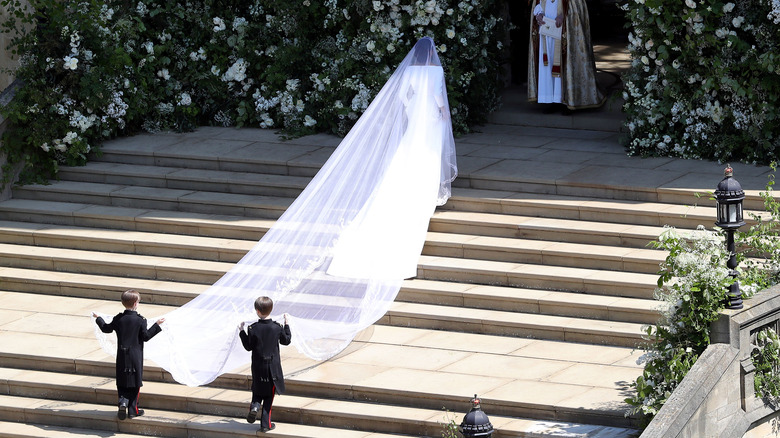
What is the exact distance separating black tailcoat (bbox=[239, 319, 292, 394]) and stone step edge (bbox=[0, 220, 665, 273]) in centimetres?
276

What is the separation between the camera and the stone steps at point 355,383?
914 centimetres

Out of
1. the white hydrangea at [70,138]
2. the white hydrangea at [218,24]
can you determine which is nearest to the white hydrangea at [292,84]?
the white hydrangea at [218,24]

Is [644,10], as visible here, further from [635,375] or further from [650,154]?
[635,375]

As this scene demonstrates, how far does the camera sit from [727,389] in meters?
8.48

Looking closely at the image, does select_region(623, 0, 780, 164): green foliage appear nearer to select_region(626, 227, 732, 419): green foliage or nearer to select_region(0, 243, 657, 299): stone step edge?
select_region(0, 243, 657, 299): stone step edge

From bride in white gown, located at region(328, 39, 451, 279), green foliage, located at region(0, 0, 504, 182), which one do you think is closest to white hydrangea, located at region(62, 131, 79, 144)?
green foliage, located at region(0, 0, 504, 182)

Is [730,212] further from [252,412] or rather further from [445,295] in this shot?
[252,412]

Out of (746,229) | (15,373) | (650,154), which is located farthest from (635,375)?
(15,373)

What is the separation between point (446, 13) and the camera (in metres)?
14.1

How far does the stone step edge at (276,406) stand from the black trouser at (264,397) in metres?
0.26

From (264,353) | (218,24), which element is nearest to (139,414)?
(264,353)

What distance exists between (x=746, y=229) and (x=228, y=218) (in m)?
4.96

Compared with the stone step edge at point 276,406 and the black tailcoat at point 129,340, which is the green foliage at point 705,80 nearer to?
the stone step edge at point 276,406

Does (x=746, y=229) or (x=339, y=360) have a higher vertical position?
(x=746, y=229)
